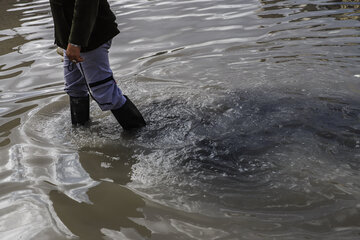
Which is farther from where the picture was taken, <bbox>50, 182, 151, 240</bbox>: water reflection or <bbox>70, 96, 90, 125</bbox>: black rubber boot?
<bbox>70, 96, 90, 125</bbox>: black rubber boot

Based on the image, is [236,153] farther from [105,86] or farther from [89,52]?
[89,52]

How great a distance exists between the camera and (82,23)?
321 cm

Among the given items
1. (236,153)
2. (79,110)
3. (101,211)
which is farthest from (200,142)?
(79,110)

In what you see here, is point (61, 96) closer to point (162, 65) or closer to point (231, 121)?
point (162, 65)

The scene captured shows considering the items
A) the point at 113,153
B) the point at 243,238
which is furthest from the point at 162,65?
the point at 243,238

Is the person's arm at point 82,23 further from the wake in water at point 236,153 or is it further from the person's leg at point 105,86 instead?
the wake in water at point 236,153

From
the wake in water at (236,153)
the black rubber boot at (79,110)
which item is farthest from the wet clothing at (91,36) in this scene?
the wake in water at (236,153)

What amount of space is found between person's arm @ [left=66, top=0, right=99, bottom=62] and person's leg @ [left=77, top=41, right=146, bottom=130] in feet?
0.82

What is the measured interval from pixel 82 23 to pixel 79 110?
1.08 metres

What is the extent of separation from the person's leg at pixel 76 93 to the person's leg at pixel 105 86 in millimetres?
330

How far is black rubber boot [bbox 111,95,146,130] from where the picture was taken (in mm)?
3793

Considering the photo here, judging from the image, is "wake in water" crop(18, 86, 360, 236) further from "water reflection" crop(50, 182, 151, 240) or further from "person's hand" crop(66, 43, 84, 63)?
"person's hand" crop(66, 43, 84, 63)

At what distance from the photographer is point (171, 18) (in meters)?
7.87

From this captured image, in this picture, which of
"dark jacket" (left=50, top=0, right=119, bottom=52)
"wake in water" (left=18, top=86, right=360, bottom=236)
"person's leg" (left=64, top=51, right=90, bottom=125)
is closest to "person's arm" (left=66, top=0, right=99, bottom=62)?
"dark jacket" (left=50, top=0, right=119, bottom=52)
